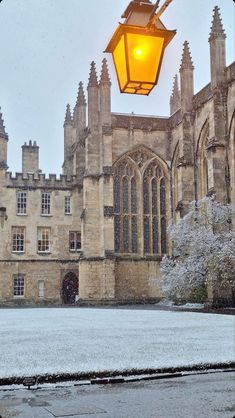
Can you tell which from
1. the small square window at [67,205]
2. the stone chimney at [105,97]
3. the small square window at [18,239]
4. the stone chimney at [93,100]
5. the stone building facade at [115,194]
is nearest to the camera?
the stone building facade at [115,194]

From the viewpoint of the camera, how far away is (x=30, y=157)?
48.7m

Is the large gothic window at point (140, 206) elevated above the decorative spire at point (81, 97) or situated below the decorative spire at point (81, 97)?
below

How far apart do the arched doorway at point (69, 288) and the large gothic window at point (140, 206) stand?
5823 mm

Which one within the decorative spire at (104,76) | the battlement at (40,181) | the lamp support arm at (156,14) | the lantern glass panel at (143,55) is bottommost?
the lantern glass panel at (143,55)

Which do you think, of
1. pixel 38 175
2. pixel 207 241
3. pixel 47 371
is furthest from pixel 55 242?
pixel 47 371

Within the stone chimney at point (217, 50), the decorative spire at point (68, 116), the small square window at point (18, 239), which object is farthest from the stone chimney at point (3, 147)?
the stone chimney at point (217, 50)

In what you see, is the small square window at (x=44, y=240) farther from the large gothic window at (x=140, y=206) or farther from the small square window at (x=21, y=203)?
the large gothic window at (x=140, y=206)

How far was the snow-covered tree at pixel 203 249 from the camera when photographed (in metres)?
26.7

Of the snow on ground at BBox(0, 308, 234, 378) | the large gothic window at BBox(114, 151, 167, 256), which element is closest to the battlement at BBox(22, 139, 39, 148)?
the large gothic window at BBox(114, 151, 167, 256)

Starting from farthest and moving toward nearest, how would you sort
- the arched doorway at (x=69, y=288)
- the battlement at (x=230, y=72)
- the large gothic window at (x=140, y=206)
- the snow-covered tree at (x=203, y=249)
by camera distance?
the arched doorway at (x=69, y=288) < the large gothic window at (x=140, y=206) < the battlement at (x=230, y=72) < the snow-covered tree at (x=203, y=249)

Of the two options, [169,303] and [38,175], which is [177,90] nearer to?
[38,175]

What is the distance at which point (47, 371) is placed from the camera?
27.1 feet

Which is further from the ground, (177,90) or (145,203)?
(177,90)

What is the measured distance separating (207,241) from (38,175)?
17.7 meters
